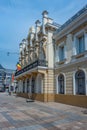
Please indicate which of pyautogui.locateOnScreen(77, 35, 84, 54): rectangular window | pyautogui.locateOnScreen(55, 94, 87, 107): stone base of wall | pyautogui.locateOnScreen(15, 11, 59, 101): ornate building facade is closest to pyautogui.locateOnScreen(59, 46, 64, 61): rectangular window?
pyautogui.locateOnScreen(15, 11, 59, 101): ornate building facade

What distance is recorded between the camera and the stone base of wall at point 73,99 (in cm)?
1430

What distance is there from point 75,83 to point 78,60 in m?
2.19

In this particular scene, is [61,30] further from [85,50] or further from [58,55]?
[85,50]

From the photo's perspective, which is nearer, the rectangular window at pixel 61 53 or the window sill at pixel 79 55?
the window sill at pixel 79 55

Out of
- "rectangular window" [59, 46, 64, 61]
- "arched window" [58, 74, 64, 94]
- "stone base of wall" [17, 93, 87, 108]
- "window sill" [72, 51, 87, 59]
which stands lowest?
"stone base of wall" [17, 93, 87, 108]

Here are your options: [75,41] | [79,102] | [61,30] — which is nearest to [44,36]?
[61,30]

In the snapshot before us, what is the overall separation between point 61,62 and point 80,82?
3790 mm

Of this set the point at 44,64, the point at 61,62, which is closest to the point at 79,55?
the point at 61,62

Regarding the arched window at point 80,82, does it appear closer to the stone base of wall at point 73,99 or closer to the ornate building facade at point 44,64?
the stone base of wall at point 73,99

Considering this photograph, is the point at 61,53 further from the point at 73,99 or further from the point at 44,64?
the point at 73,99

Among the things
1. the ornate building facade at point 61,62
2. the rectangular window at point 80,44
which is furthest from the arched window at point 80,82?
the rectangular window at point 80,44

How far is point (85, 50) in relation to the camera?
14539 millimetres

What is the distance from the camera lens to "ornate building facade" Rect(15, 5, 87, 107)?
1510 centimetres

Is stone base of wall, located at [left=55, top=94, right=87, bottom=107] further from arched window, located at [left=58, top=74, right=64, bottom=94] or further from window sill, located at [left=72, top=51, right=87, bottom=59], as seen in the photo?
window sill, located at [left=72, top=51, right=87, bottom=59]
